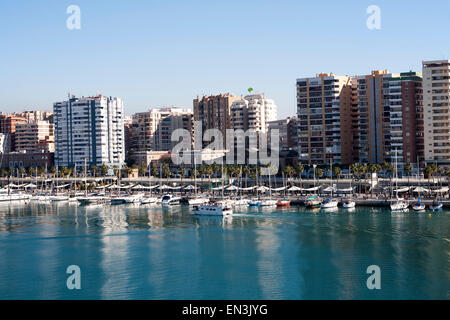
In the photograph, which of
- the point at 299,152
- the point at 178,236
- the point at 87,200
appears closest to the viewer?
Answer: the point at 178,236

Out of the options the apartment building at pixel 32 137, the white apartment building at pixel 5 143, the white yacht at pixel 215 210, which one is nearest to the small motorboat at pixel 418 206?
the white yacht at pixel 215 210

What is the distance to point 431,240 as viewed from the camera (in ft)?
120

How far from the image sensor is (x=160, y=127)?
351 ft

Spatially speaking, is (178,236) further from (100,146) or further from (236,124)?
(100,146)

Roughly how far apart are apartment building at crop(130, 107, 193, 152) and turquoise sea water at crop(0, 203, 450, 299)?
186ft

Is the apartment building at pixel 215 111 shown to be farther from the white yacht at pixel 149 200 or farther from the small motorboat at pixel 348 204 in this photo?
the small motorboat at pixel 348 204

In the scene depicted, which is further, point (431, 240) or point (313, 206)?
point (313, 206)

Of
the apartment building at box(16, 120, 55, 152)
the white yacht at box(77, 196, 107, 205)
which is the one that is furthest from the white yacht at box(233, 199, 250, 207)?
the apartment building at box(16, 120, 55, 152)

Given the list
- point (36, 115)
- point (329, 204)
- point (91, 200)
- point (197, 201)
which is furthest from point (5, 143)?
point (329, 204)

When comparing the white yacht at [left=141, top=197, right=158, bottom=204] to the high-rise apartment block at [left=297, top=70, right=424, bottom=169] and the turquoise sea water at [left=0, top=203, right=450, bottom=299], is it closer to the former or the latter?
the turquoise sea water at [left=0, top=203, right=450, bottom=299]

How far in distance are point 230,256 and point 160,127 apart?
75511mm

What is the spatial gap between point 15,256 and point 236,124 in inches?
2432
